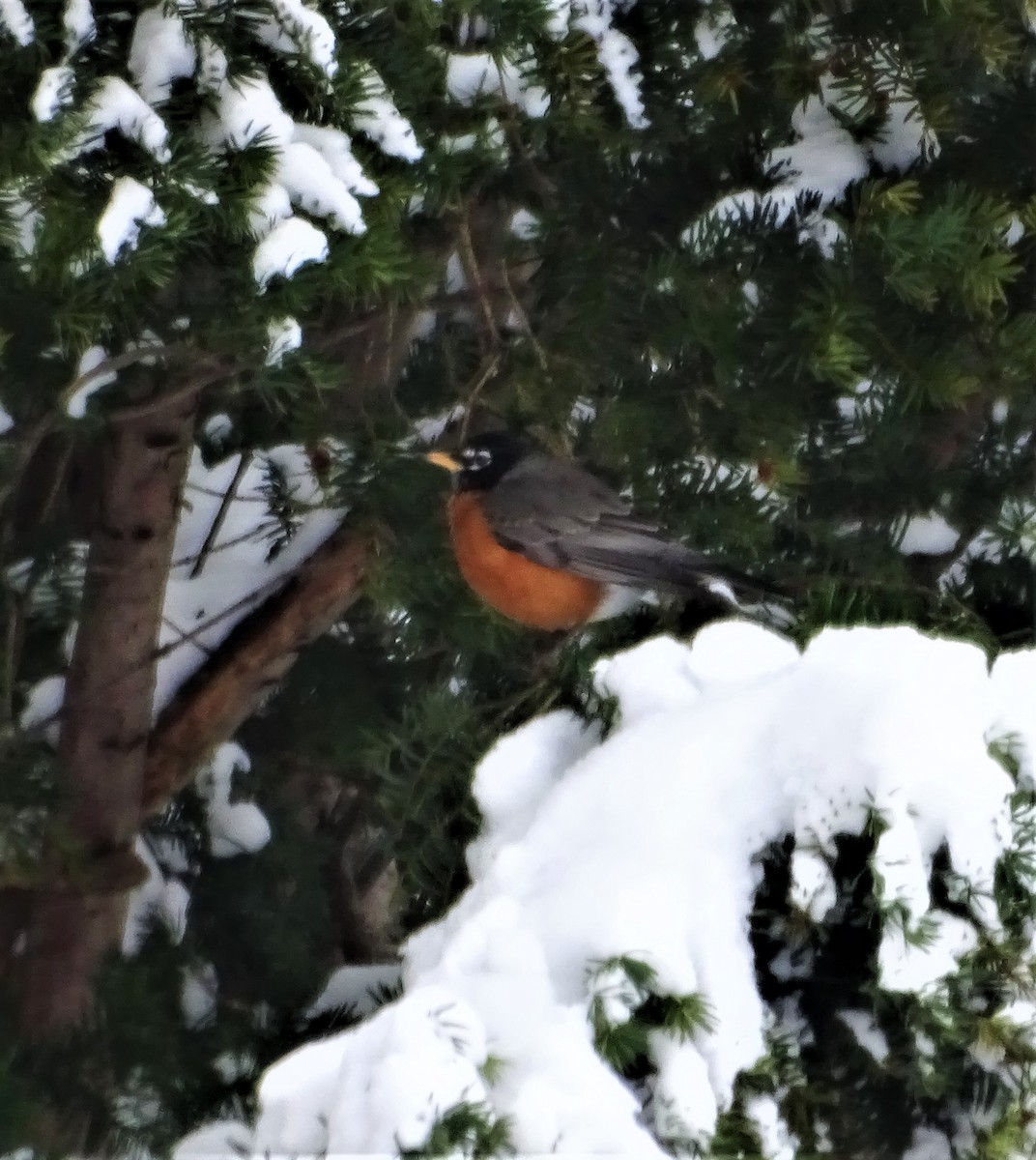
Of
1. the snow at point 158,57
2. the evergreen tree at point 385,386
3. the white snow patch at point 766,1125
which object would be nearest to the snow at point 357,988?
the evergreen tree at point 385,386

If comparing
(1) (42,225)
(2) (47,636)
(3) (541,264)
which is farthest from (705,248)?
(2) (47,636)

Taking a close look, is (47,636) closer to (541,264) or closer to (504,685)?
(504,685)

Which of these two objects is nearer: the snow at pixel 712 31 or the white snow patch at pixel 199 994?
the snow at pixel 712 31

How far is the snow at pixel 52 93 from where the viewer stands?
2.54ft

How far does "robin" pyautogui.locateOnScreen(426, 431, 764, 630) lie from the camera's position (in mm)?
1621

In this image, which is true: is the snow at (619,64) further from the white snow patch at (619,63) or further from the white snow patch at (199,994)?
the white snow patch at (199,994)

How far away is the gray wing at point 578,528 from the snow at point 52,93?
2.85 feet

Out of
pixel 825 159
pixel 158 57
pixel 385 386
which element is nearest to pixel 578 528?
pixel 385 386

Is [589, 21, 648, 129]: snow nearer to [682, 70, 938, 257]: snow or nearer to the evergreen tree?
the evergreen tree

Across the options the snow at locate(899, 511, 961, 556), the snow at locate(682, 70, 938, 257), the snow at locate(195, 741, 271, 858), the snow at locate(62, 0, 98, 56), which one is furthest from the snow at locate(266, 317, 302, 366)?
the snow at locate(195, 741, 271, 858)

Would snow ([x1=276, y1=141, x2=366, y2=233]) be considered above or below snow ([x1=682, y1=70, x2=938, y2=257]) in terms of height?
above

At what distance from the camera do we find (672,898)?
0.74 meters

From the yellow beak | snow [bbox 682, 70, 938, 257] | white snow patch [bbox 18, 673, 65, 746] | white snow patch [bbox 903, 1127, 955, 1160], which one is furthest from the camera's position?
white snow patch [bbox 18, 673, 65, 746]

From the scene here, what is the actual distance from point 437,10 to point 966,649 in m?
0.73
